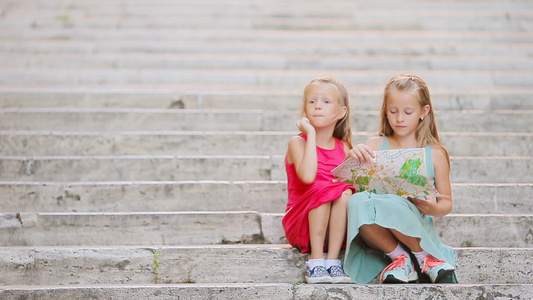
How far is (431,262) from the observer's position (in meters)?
3.43

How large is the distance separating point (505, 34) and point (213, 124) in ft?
13.3

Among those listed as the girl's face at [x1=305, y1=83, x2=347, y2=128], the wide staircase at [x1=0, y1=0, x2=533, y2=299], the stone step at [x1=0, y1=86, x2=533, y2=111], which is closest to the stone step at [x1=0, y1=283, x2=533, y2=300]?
the wide staircase at [x1=0, y1=0, x2=533, y2=299]

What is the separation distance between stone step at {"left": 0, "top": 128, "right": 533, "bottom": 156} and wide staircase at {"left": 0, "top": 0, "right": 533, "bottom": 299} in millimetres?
10

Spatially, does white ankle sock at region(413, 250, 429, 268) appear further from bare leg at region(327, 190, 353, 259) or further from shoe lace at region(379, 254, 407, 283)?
bare leg at region(327, 190, 353, 259)

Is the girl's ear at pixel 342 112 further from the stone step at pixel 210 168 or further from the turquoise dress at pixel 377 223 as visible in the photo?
the stone step at pixel 210 168

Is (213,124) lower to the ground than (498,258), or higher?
higher

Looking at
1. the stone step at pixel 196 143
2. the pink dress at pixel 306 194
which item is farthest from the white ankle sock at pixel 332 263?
the stone step at pixel 196 143

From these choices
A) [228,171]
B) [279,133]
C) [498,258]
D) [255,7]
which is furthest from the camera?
[255,7]

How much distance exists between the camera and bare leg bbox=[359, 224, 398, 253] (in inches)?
137

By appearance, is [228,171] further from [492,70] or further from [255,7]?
[255,7]

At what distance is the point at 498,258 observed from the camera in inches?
143

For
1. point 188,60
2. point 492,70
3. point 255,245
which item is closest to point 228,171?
point 255,245

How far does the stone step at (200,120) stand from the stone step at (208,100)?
1.29 ft

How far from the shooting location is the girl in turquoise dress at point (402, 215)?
11.3ft
